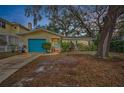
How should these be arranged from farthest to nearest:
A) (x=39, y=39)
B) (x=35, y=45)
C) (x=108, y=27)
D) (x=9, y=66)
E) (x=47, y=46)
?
(x=39, y=39) → (x=35, y=45) → (x=47, y=46) → (x=108, y=27) → (x=9, y=66)

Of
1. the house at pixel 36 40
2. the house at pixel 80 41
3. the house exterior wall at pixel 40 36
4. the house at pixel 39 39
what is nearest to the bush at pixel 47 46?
the house at pixel 36 40

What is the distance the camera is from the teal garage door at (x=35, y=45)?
56.0ft

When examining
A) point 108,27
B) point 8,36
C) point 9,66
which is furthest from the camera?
point 8,36

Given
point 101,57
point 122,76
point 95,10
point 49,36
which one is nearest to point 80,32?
point 95,10

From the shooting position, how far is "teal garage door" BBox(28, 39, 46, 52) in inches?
672

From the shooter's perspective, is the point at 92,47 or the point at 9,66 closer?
the point at 9,66

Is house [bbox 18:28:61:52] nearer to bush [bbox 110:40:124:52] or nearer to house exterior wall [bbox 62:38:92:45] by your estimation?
house exterior wall [bbox 62:38:92:45]

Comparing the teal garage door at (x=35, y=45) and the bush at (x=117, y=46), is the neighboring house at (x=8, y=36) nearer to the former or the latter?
the teal garage door at (x=35, y=45)

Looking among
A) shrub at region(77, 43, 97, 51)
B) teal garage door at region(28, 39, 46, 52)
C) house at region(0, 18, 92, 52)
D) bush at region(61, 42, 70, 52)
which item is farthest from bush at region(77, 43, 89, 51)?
teal garage door at region(28, 39, 46, 52)

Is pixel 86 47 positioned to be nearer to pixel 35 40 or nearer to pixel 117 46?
pixel 117 46

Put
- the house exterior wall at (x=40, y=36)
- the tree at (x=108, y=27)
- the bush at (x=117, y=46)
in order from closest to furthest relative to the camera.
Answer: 1. the tree at (x=108, y=27)
2. the bush at (x=117, y=46)
3. the house exterior wall at (x=40, y=36)

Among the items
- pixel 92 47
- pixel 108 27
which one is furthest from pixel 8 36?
pixel 108 27

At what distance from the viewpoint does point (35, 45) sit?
17359 millimetres
